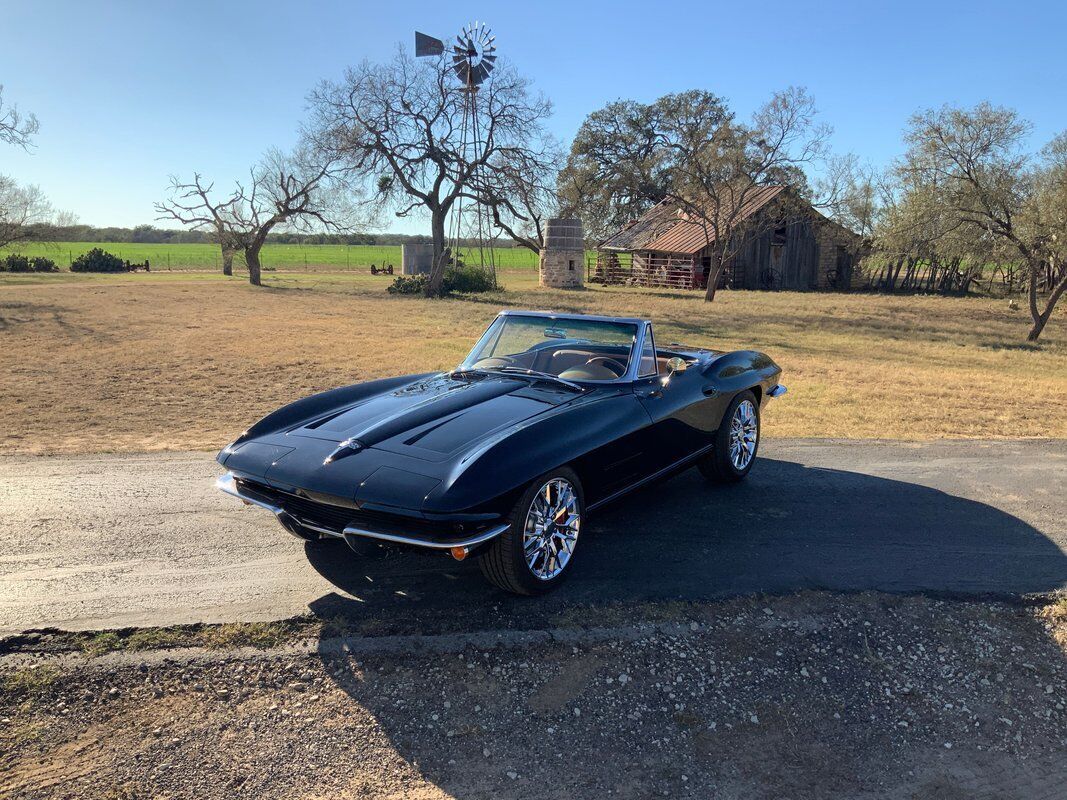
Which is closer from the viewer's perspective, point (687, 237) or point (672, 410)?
point (672, 410)

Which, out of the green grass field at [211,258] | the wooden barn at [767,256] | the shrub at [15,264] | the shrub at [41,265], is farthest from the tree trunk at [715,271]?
the shrub at [15,264]

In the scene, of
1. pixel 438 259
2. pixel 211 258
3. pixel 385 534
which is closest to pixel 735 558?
pixel 385 534

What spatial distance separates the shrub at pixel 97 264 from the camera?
51.9 metres

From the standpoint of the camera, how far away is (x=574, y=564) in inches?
172

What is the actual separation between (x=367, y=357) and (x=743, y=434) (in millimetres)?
10367

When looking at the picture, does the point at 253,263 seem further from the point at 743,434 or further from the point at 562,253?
the point at 743,434

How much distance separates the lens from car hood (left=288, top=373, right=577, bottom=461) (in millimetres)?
3891

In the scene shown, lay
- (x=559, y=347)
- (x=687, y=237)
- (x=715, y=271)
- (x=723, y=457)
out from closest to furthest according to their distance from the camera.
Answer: (x=559, y=347) → (x=723, y=457) → (x=715, y=271) → (x=687, y=237)

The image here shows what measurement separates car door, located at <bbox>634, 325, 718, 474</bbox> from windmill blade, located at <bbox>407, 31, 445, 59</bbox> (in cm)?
3179

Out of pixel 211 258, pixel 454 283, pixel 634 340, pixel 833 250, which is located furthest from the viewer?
pixel 211 258

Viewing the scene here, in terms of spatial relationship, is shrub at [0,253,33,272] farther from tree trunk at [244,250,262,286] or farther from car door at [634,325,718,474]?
car door at [634,325,718,474]

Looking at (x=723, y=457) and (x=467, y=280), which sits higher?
(x=467, y=280)

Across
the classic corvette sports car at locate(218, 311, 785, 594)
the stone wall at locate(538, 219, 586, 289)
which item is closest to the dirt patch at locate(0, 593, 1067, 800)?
the classic corvette sports car at locate(218, 311, 785, 594)

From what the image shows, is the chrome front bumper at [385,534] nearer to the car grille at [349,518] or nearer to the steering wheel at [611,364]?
the car grille at [349,518]
